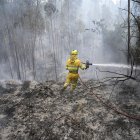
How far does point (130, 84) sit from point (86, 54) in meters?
27.5

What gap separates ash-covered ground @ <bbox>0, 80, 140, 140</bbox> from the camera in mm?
5820

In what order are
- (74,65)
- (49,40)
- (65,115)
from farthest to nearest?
(49,40) → (74,65) → (65,115)

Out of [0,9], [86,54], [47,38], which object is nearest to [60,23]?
[47,38]

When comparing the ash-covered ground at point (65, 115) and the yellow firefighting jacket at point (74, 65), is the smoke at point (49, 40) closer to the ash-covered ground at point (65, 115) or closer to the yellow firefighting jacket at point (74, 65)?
the ash-covered ground at point (65, 115)

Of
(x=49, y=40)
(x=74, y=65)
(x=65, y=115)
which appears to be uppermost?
(x=49, y=40)

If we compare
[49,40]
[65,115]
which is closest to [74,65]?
[65,115]

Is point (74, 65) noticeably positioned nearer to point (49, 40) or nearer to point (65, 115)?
point (65, 115)

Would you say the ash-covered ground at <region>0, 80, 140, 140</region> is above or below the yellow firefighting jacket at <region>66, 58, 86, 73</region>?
below

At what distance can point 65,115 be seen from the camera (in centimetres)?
691

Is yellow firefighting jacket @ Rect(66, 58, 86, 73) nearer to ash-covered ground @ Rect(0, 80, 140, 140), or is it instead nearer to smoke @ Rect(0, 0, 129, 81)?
ash-covered ground @ Rect(0, 80, 140, 140)

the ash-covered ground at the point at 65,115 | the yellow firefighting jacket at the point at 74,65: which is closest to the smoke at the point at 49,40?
the ash-covered ground at the point at 65,115

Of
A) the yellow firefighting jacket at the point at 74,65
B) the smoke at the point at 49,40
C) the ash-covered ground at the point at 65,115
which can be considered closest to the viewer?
the ash-covered ground at the point at 65,115

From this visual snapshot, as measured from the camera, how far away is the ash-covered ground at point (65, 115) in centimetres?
582

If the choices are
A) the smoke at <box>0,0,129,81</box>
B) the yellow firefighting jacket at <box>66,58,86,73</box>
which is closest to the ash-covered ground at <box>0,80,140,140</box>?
the yellow firefighting jacket at <box>66,58,86,73</box>
